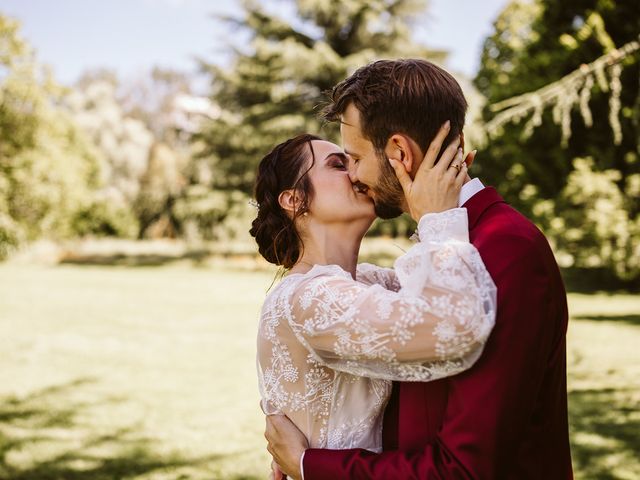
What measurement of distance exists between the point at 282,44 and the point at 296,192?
2204 centimetres

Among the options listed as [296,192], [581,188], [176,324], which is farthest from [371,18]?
[296,192]

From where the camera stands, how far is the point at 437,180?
67.8 inches

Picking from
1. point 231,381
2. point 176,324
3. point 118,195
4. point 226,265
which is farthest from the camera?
point 118,195

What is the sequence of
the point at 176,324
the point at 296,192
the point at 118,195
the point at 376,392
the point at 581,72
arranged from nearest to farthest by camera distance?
the point at 376,392 → the point at 296,192 → the point at 581,72 → the point at 176,324 → the point at 118,195

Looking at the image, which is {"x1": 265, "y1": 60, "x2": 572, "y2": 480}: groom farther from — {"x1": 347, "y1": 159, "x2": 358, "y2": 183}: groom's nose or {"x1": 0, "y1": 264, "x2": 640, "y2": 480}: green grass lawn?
{"x1": 0, "y1": 264, "x2": 640, "y2": 480}: green grass lawn

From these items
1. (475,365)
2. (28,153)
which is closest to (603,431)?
(475,365)

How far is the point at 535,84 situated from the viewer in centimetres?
1733

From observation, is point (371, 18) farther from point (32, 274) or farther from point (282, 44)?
point (32, 274)

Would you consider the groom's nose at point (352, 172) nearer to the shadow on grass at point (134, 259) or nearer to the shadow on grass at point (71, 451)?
the shadow on grass at point (71, 451)

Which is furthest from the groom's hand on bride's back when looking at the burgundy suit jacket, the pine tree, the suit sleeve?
the pine tree

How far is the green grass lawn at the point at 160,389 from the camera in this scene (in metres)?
5.63

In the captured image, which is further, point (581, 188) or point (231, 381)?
point (581, 188)

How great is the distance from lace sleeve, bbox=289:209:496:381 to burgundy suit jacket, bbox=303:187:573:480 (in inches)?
2.0

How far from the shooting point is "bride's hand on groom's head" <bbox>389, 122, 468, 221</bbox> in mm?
1718
